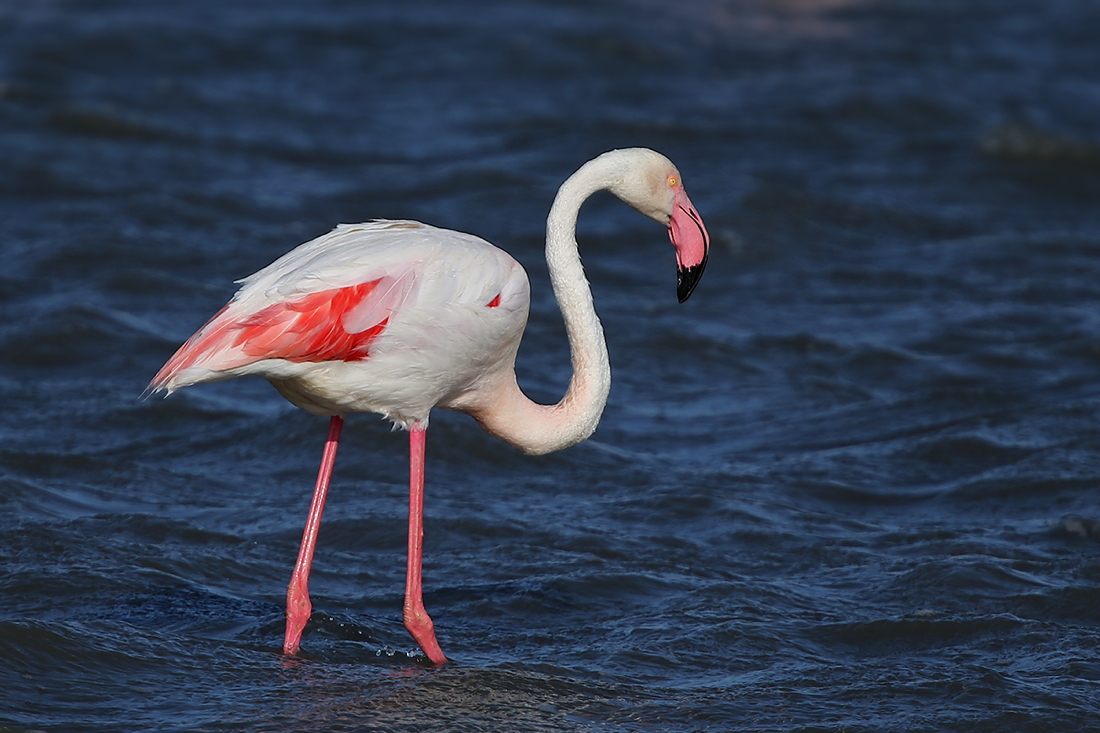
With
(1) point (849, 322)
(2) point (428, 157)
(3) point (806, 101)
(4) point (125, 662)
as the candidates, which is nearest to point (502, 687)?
(4) point (125, 662)

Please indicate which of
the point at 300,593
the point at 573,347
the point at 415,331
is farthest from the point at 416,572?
the point at 573,347

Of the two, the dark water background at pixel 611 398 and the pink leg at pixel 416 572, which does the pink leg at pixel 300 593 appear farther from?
the pink leg at pixel 416 572

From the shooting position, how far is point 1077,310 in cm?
1088

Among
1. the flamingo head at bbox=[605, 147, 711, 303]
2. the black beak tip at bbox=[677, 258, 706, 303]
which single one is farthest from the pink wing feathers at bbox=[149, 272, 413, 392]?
the black beak tip at bbox=[677, 258, 706, 303]

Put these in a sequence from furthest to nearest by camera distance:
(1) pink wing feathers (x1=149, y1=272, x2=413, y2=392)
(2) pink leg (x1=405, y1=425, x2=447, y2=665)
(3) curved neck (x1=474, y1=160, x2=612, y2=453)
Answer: (3) curved neck (x1=474, y1=160, x2=612, y2=453), (2) pink leg (x1=405, y1=425, x2=447, y2=665), (1) pink wing feathers (x1=149, y1=272, x2=413, y2=392)

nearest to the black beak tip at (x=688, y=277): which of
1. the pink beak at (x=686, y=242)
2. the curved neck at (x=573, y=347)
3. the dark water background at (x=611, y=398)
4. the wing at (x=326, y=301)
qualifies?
the pink beak at (x=686, y=242)

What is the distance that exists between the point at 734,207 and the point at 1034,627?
705 cm

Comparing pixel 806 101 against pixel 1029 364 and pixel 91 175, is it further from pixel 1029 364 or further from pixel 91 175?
pixel 91 175

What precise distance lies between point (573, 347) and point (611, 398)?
3.60 m

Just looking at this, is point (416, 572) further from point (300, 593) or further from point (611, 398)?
point (611, 398)

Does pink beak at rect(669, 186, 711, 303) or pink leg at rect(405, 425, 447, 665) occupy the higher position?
pink beak at rect(669, 186, 711, 303)

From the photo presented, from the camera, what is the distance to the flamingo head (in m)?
5.93

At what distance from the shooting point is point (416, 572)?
18.8 feet

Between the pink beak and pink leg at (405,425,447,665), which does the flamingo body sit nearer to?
pink leg at (405,425,447,665)
